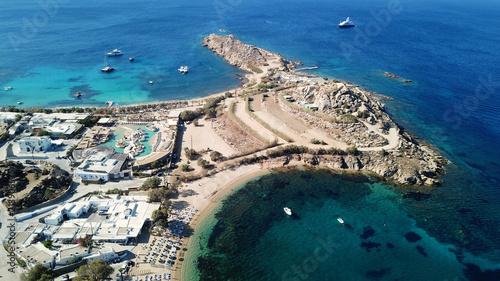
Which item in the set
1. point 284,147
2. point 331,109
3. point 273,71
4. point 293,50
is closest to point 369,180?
point 284,147

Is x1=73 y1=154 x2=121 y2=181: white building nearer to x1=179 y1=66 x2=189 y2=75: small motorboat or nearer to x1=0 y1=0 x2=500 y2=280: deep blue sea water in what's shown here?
x1=0 y1=0 x2=500 y2=280: deep blue sea water

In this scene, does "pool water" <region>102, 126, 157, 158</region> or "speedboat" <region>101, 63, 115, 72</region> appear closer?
"pool water" <region>102, 126, 157, 158</region>

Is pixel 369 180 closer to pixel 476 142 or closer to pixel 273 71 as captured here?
pixel 476 142

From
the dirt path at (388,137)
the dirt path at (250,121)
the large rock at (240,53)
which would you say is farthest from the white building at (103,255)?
the large rock at (240,53)

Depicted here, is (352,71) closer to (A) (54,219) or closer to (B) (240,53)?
(B) (240,53)

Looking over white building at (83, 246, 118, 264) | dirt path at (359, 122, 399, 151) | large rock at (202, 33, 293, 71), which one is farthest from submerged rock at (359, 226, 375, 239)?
large rock at (202, 33, 293, 71)

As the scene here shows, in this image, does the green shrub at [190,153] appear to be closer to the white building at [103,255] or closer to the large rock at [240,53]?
the white building at [103,255]
